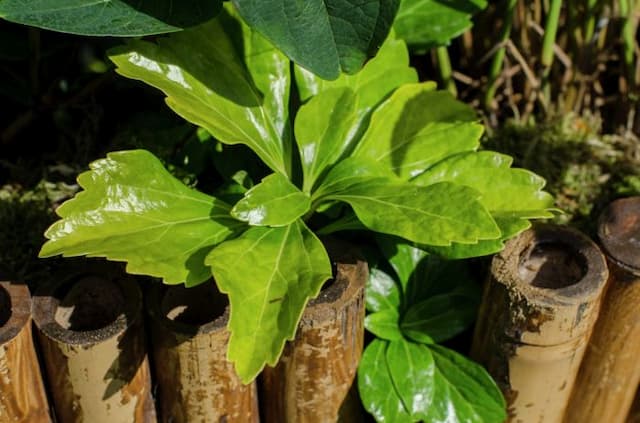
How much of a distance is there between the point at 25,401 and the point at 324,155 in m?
→ 0.47

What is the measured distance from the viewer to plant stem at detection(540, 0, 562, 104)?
4.31 feet

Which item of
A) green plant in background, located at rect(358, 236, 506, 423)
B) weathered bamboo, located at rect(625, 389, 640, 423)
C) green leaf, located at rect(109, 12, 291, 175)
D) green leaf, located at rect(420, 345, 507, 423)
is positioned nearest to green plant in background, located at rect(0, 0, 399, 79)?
green leaf, located at rect(109, 12, 291, 175)

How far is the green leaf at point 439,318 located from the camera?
127cm

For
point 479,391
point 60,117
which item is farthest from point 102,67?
point 479,391

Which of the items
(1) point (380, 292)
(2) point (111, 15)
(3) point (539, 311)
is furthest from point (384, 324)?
(2) point (111, 15)

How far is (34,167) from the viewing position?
4.83 feet

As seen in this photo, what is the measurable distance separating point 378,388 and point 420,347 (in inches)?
3.2

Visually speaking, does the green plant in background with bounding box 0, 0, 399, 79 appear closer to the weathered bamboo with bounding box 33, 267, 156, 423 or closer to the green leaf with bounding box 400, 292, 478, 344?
the weathered bamboo with bounding box 33, 267, 156, 423

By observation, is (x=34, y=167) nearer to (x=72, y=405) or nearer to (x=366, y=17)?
(x=72, y=405)

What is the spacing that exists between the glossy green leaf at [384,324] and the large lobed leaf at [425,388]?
0.06 feet

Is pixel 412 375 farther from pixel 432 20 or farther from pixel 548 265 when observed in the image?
pixel 432 20

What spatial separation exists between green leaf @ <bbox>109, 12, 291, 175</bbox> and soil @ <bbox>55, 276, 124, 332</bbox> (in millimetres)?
233

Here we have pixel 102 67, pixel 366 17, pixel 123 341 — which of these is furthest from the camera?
pixel 102 67

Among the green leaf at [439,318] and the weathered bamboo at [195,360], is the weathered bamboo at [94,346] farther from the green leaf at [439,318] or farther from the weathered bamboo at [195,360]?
the green leaf at [439,318]
